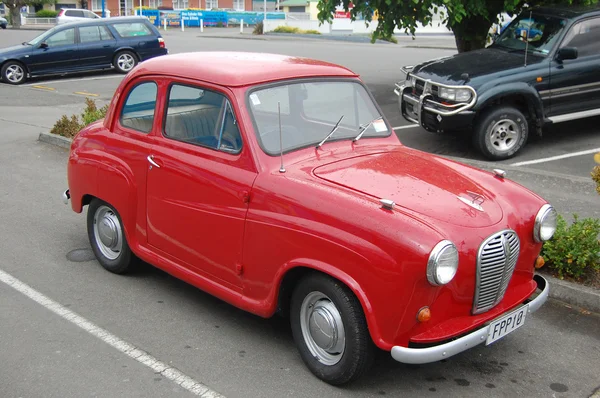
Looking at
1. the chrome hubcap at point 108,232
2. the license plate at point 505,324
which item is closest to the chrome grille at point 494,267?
the license plate at point 505,324

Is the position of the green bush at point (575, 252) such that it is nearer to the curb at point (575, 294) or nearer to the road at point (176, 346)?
the curb at point (575, 294)

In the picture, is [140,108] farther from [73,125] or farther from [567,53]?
[567,53]

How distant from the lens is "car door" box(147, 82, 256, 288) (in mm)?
4617

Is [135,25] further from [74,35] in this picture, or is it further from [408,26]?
[408,26]

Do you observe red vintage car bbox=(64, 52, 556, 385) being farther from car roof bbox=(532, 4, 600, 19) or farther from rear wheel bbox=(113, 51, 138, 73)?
rear wheel bbox=(113, 51, 138, 73)

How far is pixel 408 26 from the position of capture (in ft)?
41.7

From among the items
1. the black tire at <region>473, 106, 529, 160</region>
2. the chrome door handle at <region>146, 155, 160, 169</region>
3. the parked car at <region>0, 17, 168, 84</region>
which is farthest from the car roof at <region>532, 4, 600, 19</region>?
the parked car at <region>0, 17, 168, 84</region>

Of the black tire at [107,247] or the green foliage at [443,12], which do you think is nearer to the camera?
the black tire at [107,247]

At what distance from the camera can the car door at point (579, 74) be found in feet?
32.4

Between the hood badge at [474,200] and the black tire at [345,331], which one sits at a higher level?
the hood badge at [474,200]

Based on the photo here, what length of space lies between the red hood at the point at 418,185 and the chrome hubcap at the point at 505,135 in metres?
4.85

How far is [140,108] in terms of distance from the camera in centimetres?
556

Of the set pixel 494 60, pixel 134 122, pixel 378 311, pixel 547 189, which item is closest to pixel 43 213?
pixel 134 122

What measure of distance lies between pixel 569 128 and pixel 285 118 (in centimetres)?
816
